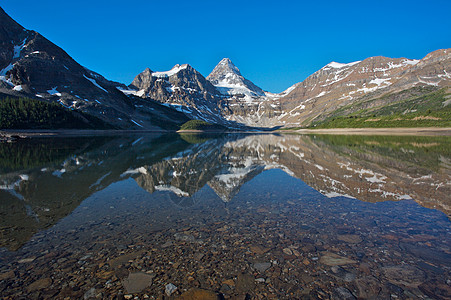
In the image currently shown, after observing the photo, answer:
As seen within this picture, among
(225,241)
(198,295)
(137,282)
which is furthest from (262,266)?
(137,282)

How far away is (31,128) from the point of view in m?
108

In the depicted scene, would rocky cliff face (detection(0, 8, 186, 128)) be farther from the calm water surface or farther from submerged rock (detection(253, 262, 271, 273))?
submerged rock (detection(253, 262, 271, 273))

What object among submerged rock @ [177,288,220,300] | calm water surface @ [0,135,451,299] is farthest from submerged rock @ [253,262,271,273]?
submerged rock @ [177,288,220,300]

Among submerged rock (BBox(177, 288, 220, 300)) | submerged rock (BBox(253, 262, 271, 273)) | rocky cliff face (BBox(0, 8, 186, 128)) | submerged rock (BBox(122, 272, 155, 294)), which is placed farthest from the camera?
rocky cliff face (BBox(0, 8, 186, 128))

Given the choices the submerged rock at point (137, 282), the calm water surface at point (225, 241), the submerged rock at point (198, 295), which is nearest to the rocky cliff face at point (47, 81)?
the calm water surface at point (225, 241)

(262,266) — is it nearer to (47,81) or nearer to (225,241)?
(225,241)

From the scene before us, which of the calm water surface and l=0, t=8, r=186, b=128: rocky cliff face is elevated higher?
l=0, t=8, r=186, b=128: rocky cliff face

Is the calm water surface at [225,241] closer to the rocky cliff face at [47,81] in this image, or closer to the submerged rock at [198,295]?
the submerged rock at [198,295]

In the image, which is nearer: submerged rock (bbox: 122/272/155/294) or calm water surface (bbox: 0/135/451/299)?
submerged rock (bbox: 122/272/155/294)

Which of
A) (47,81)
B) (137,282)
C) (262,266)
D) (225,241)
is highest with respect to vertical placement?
(47,81)

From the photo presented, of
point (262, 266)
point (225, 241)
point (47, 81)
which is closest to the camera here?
point (262, 266)

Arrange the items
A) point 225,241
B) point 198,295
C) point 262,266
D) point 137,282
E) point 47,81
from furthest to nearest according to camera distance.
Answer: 1. point 47,81
2. point 225,241
3. point 262,266
4. point 137,282
5. point 198,295

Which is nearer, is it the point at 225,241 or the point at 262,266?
the point at 262,266

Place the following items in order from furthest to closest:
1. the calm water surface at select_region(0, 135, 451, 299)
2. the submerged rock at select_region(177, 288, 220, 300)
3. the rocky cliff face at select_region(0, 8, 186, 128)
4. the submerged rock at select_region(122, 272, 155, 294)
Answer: the rocky cliff face at select_region(0, 8, 186, 128) → the calm water surface at select_region(0, 135, 451, 299) → the submerged rock at select_region(122, 272, 155, 294) → the submerged rock at select_region(177, 288, 220, 300)
